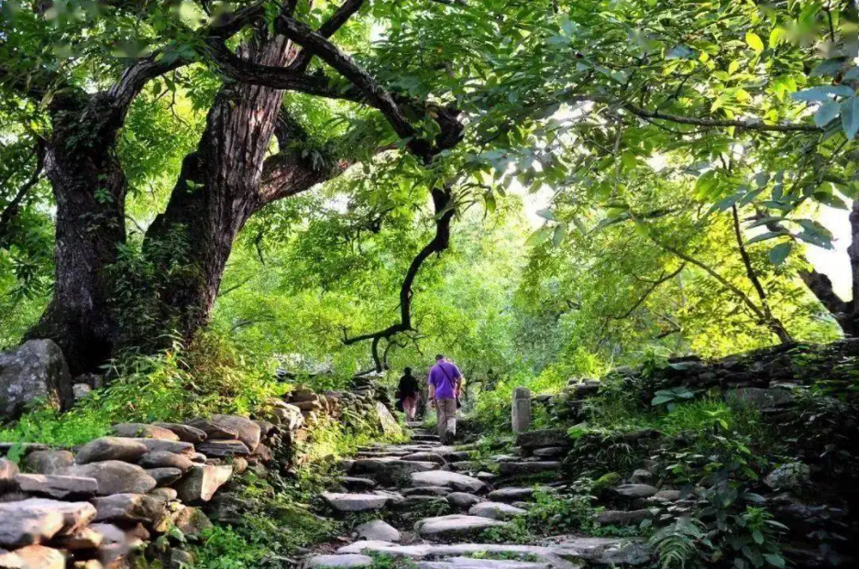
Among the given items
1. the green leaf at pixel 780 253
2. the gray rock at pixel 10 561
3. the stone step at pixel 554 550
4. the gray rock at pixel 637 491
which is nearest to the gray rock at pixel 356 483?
the stone step at pixel 554 550

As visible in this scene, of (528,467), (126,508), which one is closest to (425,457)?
(528,467)

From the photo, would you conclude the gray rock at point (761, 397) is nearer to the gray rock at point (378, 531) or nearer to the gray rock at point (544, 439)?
the gray rock at point (544, 439)

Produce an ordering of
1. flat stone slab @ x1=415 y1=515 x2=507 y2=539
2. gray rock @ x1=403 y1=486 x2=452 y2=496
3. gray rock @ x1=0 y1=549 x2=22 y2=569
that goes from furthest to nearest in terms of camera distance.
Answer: gray rock @ x1=403 y1=486 x2=452 y2=496
flat stone slab @ x1=415 y1=515 x2=507 y2=539
gray rock @ x1=0 y1=549 x2=22 y2=569

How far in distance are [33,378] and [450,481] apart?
4.38 metres

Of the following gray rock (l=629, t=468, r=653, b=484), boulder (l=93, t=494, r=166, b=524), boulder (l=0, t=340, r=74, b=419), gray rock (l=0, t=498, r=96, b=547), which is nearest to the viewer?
gray rock (l=0, t=498, r=96, b=547)

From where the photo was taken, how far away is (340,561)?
5.07 meters

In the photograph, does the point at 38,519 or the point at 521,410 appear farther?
the point at 521,410

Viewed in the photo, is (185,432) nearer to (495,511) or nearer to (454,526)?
(454,526)

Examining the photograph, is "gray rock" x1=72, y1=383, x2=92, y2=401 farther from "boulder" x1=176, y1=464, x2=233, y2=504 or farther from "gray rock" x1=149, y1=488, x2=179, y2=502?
"gray rock" x1=149, y1=488, x2=179, y2=502

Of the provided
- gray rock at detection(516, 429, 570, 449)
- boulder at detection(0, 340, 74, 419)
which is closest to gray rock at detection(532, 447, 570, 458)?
gray rock at detection(516, 429, 570, 449)

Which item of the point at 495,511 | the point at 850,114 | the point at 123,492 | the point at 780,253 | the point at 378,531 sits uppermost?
the point at 850,114

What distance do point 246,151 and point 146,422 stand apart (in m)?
3.89

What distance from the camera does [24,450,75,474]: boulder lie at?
3922mm

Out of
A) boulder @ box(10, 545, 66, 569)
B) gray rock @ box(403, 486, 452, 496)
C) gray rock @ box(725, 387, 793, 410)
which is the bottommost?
gray rock @ box(403, 486, 452, 496)
